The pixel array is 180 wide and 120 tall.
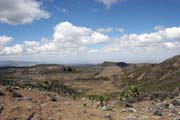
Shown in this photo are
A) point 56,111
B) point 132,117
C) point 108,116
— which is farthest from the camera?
point 56,111

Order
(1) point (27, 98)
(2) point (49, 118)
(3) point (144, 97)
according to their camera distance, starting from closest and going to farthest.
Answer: (2) point (49, 118) < (1) point (27, 98) < (3) point (144, 97)

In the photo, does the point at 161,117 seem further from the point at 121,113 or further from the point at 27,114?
the point at 27,114

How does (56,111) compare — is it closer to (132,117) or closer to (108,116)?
(108,116)

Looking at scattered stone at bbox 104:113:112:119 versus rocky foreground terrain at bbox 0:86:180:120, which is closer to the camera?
rocky foreground terrain at bbox 0:86:180:120

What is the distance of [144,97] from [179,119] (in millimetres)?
24512

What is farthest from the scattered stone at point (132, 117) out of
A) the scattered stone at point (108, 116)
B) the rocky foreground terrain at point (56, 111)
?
the scattered stone at point (108, 116)

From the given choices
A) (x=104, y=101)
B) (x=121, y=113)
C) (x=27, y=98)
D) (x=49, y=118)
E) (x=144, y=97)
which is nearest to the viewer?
(x=49, y=118)

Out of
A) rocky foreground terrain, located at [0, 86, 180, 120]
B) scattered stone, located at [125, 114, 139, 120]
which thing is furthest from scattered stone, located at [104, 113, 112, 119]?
scattered stone, located at [125, 114, 139, 120]

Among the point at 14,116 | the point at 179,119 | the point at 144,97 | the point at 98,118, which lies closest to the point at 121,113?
the point at 98,118

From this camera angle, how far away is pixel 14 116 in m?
34.0

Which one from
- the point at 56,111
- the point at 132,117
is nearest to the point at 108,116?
the point at 132,117

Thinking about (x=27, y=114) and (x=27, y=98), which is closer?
(x=27, y=114)

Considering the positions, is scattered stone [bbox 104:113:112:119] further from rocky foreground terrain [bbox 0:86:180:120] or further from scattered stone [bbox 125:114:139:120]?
scattered stone [bbox 125:114:139:120]

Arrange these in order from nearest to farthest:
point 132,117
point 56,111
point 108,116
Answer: point 132,117, point 108,116, point 56,111
